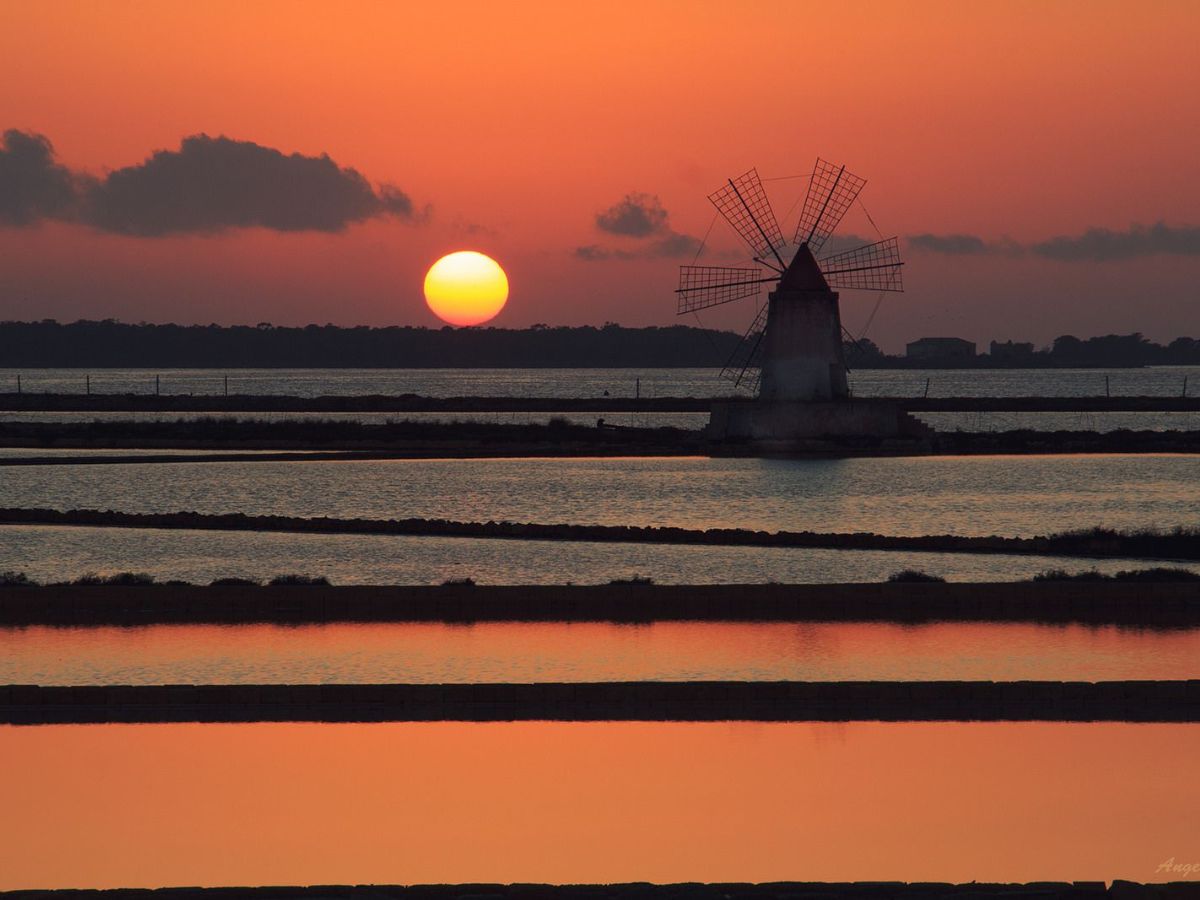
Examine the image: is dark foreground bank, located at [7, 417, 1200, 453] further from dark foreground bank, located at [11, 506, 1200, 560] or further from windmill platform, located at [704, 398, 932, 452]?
dark foreground bank, located at [11, 506, 1200, 560]

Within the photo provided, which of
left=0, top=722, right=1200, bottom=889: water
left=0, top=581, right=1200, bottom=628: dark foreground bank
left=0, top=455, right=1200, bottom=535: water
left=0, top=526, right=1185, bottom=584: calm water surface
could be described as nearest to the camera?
left=0, top=722, right=1200, bottom=889: water

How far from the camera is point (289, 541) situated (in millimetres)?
21438

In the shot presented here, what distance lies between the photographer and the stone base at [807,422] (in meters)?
38.8

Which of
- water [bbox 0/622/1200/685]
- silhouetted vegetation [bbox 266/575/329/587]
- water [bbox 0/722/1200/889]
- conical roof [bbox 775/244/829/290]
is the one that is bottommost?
water [bbox 0/722/1200/889]

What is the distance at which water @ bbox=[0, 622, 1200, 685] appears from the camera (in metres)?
11.3

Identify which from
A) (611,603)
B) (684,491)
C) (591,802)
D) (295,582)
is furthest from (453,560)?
(684,491)

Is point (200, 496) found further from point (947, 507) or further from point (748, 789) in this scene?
point (748, 789)

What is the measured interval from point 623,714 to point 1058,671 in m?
3.17

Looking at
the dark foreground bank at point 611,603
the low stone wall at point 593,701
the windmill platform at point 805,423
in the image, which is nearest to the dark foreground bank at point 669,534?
the dark foreground bank at point 611,603

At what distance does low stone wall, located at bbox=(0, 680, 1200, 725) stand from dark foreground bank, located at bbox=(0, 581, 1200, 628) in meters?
3.61

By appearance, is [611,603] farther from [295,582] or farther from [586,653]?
[295,582]

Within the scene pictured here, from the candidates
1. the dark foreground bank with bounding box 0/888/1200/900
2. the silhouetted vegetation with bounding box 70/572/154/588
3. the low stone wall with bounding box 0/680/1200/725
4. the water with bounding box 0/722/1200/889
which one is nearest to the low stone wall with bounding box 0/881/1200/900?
the dark foreground bank with bounding box 0/888/1200/900

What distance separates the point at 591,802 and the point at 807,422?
102ft

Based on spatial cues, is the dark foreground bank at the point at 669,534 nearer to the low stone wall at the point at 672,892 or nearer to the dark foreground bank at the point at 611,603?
the dark foreground bank at the point at 611,603
